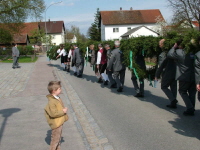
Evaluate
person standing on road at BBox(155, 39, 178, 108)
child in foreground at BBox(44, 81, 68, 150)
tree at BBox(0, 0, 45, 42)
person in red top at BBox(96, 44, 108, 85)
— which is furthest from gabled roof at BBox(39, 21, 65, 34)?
child in foreground at BBox(44, 81, 68, 150)

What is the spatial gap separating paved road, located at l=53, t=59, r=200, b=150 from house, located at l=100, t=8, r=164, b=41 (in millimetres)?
60015

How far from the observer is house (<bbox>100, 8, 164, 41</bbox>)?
221ft

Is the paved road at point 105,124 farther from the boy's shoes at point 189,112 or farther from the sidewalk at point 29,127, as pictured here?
the boy's shoes at point 189,112

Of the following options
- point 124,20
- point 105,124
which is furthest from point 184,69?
point 124,20

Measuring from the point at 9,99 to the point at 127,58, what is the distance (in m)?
4.12

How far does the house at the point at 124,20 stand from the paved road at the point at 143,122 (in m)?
60.0

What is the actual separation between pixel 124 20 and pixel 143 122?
A: 2504 inches

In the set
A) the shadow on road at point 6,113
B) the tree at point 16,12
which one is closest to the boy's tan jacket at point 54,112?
the shadow on road at point 6,113

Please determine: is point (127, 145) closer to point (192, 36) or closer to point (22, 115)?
point (192, 36)

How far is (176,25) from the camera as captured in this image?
3809 centimetres

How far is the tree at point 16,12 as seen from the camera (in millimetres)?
31875

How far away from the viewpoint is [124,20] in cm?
6750

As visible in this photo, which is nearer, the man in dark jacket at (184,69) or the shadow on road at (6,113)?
the man in dark jacket at (184,69)

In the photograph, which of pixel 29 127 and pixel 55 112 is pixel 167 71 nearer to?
pixel 29 127
